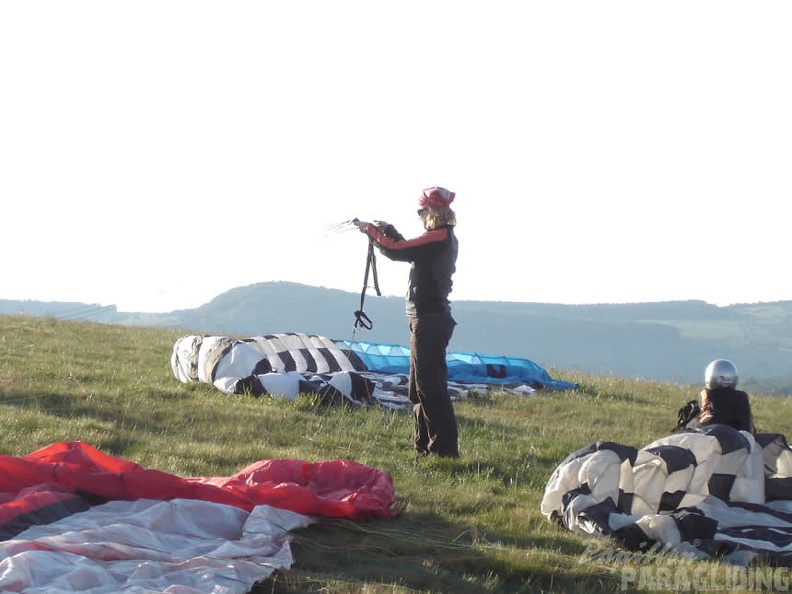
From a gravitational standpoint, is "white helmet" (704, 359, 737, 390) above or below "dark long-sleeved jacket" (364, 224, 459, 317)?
below

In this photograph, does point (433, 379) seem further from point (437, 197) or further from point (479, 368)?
point (479, 368)

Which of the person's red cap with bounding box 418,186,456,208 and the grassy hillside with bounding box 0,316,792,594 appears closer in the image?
the grassy hillside with bounding box 0,316,792,594

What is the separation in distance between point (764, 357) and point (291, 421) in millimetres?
150194

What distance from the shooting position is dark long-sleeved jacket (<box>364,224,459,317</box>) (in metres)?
8.63

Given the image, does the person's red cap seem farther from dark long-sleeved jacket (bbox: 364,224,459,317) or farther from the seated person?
the seated person

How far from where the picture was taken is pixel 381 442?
9812 millimetres

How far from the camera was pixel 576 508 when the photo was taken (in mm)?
6699

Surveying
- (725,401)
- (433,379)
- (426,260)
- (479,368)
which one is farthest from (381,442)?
(479,368)

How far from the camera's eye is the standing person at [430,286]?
866 centimetres

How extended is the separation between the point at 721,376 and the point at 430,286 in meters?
2.48

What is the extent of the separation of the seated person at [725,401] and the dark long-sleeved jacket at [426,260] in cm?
227

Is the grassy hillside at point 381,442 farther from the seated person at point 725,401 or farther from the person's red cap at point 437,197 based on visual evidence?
the person's red cap at point 437,197

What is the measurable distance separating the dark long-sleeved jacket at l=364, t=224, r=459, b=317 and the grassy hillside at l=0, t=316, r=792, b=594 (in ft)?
4.48

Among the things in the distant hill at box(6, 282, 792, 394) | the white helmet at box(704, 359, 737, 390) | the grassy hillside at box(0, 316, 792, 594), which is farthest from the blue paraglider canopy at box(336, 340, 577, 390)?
the distant hill at box(6, 282, 792, 394)
